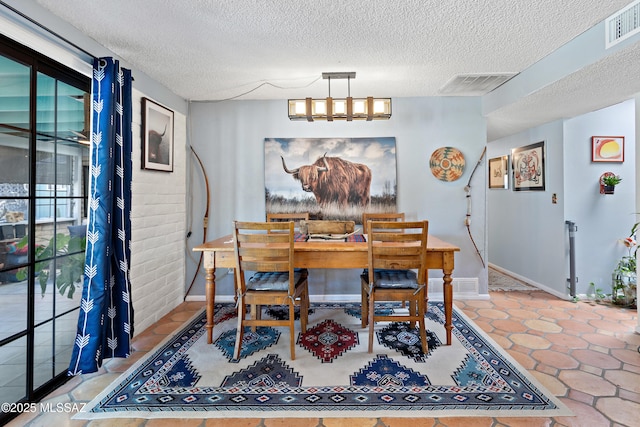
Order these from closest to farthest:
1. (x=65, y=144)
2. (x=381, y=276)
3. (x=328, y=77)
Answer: (x=65, y=144) < (x=381, y=276) < (x=328, y=77)

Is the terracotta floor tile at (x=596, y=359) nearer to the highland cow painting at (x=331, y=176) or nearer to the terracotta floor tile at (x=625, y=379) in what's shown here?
the terracotta floor tile at (x=625, y=379)

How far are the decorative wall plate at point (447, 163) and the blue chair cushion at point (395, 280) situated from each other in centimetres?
151

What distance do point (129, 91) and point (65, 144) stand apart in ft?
1.84

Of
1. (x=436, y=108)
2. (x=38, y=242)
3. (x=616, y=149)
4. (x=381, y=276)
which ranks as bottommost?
(x=381, y=276)

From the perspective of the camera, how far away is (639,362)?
2.08 meters

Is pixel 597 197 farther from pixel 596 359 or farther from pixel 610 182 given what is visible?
pixel 596 359

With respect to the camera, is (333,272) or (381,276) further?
(333,272)

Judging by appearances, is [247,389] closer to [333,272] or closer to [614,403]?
[333,272]

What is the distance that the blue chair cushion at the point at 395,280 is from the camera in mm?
2246

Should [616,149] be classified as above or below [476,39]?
below

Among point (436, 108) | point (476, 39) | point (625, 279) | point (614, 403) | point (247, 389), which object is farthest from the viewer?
point (436, 108)

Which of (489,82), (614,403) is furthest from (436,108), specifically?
(614,403)

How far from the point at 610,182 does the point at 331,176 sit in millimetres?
3018

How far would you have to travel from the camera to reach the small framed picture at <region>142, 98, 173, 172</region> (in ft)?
8.93
